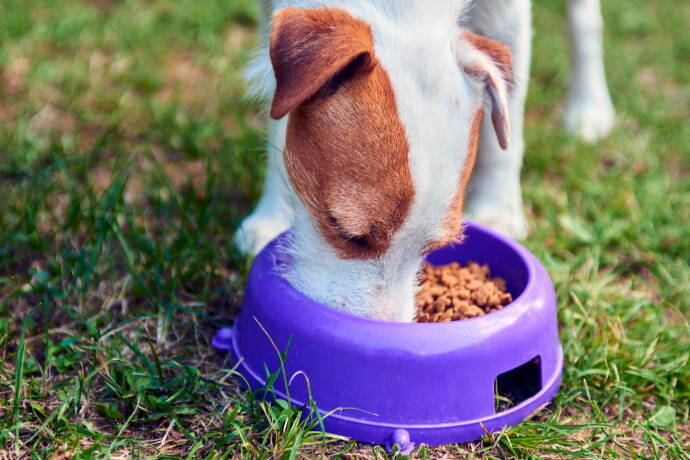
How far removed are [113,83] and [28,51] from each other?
0.60 m

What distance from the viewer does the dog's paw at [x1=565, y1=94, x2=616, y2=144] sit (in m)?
4.38

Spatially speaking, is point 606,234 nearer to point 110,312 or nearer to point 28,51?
point 110,312

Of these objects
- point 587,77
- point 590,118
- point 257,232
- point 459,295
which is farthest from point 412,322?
point 587,77

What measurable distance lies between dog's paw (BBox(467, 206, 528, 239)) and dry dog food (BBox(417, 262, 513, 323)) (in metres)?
0.59

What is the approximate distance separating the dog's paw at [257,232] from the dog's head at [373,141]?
0.71 m

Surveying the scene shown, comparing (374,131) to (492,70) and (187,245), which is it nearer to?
(492,70)

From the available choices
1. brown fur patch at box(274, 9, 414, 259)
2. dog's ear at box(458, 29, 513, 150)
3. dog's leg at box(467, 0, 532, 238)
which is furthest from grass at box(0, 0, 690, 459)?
dog's ear at box(458, 29, 513, 150)

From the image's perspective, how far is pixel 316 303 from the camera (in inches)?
89.8

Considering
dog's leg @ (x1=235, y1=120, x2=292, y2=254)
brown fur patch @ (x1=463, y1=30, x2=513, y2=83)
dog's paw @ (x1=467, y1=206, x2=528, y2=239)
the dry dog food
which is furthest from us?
dog's paw @ (x1=467, y1=206, x2=528, y2=239)

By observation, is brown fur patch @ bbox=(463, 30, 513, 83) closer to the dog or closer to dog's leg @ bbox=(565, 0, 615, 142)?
the dog

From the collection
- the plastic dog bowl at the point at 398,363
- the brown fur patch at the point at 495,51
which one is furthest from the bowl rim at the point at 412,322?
the brown fur patch at the point at 495,51

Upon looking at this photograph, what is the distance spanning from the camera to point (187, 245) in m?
3.07

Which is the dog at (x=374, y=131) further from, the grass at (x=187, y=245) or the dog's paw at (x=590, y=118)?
the dog's paw at (x=590, y=118)

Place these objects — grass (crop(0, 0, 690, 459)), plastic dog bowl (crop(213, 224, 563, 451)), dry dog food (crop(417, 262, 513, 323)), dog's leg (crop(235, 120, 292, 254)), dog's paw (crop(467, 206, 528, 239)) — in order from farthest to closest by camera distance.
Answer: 1. dog's paw (crop(467, 206, 528, 239))
2. dog's leg (crop(235, 120, 292, 254))
3. dry dog food (crop(417, 262, 513, 323))
4. grass (crop(0, 0, 690, 459))
5. plastic dog bowl (crop(213, 224, 563, 451))
